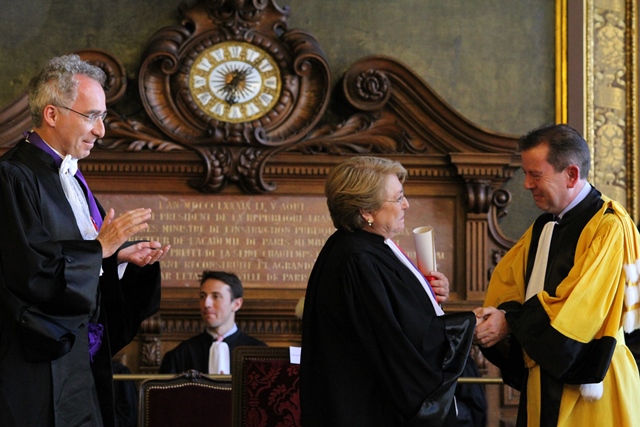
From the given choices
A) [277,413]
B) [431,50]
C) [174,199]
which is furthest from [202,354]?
[431,50]

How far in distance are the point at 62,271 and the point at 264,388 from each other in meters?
1.43

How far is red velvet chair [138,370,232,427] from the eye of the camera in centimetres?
526

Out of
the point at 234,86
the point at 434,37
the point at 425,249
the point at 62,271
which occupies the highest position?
the point at 434,37

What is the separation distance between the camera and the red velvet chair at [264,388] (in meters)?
4.73

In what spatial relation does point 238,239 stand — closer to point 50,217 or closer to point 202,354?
point 202,354

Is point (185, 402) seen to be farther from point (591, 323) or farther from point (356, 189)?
point (591, 323)

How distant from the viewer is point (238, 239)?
7.34 metres

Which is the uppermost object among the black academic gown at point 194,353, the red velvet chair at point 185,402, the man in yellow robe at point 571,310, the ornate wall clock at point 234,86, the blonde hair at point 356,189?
the ornate wall clock at point 234,86

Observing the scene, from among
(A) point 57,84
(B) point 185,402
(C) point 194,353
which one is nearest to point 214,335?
(C) point 194,353

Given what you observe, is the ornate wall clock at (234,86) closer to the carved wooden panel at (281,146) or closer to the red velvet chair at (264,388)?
the carved wooden panel at (281,146)

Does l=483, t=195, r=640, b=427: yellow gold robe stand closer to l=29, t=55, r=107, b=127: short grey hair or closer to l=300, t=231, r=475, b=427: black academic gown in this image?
l=300, t=231, r=475, b=427: black academic gown

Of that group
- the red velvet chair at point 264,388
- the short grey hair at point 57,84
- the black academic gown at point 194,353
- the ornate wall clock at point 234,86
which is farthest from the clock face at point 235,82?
the short grey hair at point 57,84

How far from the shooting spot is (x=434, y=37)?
7551mm

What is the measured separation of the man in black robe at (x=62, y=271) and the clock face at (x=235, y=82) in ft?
10.1
